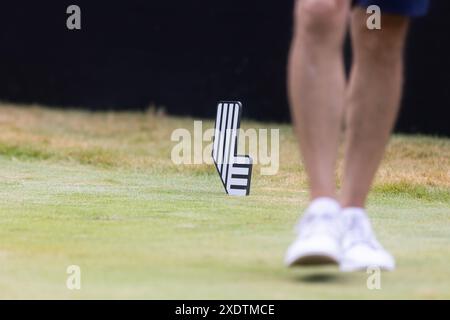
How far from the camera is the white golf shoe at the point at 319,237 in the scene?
2898 mm

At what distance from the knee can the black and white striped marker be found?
2.04 metres

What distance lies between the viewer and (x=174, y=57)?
35.7 ft

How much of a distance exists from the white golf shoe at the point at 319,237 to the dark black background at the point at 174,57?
639 centimetres

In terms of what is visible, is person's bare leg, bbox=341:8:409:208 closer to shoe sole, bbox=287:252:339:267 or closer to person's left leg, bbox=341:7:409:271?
person's left leg, bbox=341:7:409:271

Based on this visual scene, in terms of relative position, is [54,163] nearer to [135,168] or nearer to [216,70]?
[135,168]

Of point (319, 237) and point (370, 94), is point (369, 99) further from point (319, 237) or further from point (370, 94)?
point (319, 237)

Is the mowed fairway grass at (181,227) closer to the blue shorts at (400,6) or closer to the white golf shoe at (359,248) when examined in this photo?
the white golf shoe at (359,248)

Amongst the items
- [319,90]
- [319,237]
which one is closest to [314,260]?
[319,237]

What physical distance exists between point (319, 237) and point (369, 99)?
0.50 m

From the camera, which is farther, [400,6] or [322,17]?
[400,6]

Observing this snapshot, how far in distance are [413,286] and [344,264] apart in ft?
0.77

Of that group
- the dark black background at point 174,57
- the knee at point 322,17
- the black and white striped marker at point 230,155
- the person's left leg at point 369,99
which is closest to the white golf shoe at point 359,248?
the person's left leg at point 369,99

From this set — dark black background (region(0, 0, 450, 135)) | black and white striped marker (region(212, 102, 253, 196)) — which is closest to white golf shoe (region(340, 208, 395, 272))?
black and white striped marker (region(212, 102, 253, 196))
